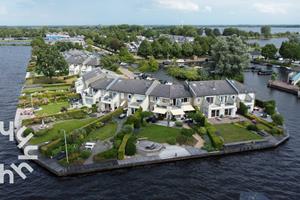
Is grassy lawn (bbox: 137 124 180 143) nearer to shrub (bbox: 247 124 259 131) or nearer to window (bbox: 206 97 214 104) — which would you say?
window (bbox: 206 97 214 104)

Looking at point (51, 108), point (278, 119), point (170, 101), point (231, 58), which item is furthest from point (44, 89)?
point (231, 58)

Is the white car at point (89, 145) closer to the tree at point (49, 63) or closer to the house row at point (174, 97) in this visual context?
the house row at point (174, 97)

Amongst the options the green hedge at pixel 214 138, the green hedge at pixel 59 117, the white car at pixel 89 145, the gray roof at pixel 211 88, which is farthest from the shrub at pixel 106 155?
the gray roof at pixel 211 88

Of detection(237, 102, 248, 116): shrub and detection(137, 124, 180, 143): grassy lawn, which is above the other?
detection(237, 102, 248, 116): shrub

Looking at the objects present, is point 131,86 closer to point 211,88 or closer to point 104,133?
point 104,133

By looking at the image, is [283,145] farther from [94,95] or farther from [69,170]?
[94,95]

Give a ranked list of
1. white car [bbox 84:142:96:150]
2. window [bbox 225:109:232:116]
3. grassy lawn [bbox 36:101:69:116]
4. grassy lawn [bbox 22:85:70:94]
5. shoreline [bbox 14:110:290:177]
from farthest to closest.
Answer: grassy lawn [bbox 22:85:70:94], grassy lawn [bbox 36:101:69:116], window [bbox 225:109:232:116], white car [bbox 84:142:96:150], shoreline [bbox 14:110:290:177]

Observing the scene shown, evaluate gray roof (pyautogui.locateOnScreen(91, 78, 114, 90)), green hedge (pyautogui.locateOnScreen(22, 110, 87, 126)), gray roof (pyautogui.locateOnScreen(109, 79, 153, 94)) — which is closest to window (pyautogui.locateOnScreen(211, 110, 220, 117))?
gray roof (pyautogui.locateOnScreen(109, 79, 153, 94))
